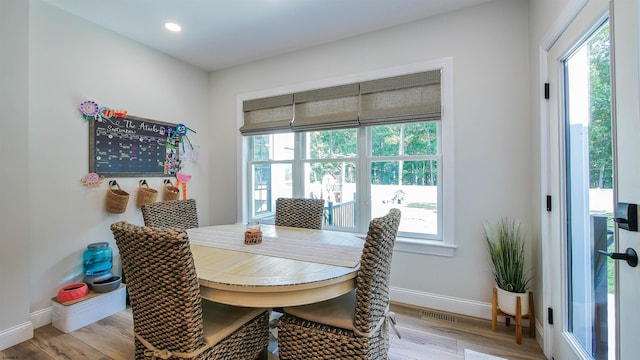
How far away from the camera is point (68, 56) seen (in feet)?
7.69

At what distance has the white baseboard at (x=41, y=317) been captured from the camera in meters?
2.12

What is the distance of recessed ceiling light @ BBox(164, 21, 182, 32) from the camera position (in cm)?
253

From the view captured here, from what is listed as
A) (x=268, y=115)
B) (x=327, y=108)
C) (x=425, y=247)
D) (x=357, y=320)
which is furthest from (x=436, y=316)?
(x=268, y=115)

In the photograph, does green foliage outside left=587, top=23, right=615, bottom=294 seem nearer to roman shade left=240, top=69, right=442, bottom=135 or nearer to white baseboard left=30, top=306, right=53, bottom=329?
roman shade left=240, top=69, right=442, bottom=135

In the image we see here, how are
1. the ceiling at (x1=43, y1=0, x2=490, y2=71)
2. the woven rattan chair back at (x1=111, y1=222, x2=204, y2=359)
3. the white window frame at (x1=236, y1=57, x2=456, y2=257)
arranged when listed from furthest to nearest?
the white window frame at (x1=236, y1=57, x2=456, y2=257) → the ceiling at (x1=43, y1=0, x2=490, y2=71) → the woven rattan chair back at (x1=111, y1=222, x2=204, y2=359)

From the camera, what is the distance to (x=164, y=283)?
1149 millimetres

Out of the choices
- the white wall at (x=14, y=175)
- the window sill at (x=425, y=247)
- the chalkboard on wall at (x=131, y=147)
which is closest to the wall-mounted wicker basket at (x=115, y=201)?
the chalkboard on wall at (x=131, y=147)

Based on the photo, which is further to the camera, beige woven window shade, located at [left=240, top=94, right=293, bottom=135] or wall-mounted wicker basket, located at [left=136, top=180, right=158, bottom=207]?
beige woven window shade, located at [left=240, top=94, right=293, bottom=135]

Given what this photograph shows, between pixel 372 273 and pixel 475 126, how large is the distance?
1.77 m

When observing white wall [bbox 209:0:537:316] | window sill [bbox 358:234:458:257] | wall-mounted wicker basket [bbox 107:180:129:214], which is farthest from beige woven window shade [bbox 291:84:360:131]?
wall-mounted wicker basket [bbox 107:180:129:214]

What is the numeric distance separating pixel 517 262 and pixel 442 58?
183 cm

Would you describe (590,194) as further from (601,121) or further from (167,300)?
(167,300)

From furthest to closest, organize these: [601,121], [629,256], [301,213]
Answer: [301,213]
[601,121]
[629,256]

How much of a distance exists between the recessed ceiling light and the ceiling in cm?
4
